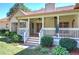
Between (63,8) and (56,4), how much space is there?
0.80ft

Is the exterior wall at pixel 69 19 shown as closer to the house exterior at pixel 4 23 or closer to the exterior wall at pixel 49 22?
the exterior wall at pixel 49 22

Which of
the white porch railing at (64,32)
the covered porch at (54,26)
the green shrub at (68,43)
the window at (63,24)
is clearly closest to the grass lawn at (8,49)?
the covered porch at (54,26)

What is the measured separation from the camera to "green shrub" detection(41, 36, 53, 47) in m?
7.32

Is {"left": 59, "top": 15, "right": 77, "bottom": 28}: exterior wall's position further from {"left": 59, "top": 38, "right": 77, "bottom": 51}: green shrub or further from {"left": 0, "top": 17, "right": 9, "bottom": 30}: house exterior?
{"left": 0, "top": 17, "right": 9, "bottom": 30}: house exterior

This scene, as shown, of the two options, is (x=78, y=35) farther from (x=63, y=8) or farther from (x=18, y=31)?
(x=18, y=31)

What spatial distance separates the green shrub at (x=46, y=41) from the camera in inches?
288

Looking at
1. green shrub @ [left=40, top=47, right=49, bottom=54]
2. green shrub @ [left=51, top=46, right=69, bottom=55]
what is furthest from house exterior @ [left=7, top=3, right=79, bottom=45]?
green shrub @ [left=40, top=47, right=49, bottom=54]

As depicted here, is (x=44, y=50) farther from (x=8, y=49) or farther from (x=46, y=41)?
(x=8, y=49)

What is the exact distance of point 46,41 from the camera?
7.34 meters

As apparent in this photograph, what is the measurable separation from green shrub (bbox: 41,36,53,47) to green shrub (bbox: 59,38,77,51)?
0.25 meters

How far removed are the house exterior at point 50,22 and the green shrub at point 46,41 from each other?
9cm

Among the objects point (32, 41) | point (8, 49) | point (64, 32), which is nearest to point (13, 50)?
point (8, 49)

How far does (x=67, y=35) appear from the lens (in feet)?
24.3

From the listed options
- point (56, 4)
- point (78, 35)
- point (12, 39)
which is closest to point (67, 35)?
point (78, 35)
